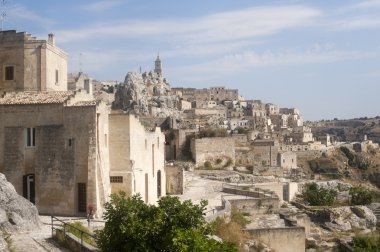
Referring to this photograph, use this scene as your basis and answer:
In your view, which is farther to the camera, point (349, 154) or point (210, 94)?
point (210, 94)

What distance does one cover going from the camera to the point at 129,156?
2503 cm

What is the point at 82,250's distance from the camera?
47.3ft

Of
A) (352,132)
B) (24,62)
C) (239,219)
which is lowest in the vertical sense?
(239,219)

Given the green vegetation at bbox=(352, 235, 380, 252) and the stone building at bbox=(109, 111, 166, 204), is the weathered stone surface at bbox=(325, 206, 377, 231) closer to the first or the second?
the green vegetation at bbox=(352, 235, 380, 252)

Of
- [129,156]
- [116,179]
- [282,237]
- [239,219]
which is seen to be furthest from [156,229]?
[239,219]

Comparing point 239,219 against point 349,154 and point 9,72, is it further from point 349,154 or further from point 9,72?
point 349,154

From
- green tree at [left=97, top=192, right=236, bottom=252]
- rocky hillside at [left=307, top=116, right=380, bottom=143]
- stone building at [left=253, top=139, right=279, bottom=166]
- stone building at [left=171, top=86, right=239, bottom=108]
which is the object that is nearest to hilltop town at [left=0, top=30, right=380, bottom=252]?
green tree at [left=97, top=192, right=236, bottom=252]

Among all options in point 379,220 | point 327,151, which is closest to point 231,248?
point 379,220

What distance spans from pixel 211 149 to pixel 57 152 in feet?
121

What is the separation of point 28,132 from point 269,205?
14842 mm

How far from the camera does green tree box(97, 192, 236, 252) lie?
11.8m

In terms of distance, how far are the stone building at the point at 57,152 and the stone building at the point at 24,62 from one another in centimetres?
269

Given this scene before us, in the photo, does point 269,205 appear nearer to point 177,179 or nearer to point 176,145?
point 177,179

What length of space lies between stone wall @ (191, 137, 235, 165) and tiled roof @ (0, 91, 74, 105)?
111 ft
